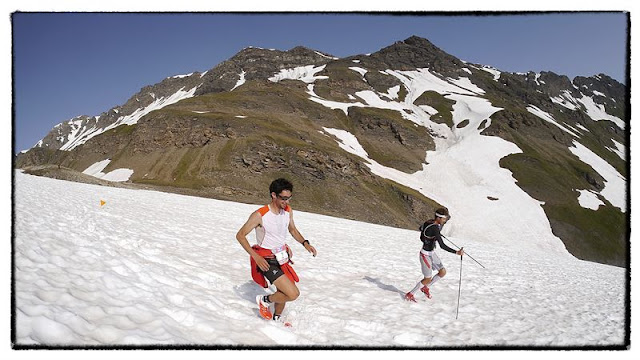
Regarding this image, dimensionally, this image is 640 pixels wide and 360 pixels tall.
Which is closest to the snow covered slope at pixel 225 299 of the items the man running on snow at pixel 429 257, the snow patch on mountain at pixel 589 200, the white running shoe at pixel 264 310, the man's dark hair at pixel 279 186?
the white running shoe at pixel 264 310

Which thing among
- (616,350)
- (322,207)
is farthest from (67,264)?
(322,207)

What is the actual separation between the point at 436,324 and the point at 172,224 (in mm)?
12995

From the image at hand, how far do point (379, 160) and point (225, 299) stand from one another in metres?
82.9

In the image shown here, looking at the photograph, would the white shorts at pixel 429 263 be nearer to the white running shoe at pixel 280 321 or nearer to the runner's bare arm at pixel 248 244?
the white running shoe at pixel 280 321

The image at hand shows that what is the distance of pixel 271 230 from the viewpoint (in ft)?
23.4

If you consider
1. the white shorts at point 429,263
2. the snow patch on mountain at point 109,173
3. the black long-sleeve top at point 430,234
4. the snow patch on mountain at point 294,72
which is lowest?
the white shorts at point 429,263

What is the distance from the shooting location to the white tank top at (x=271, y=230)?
7.09 meters

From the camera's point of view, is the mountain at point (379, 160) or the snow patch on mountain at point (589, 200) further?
the snow patch on mountain at point (589, 200)

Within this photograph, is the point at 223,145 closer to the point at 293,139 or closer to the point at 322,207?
the point at 293,139

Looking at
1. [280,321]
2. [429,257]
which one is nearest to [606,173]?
[429,257]

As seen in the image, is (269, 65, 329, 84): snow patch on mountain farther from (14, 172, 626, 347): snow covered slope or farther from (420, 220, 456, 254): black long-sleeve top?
(420, 220, 456, 254): black long-sleeve top

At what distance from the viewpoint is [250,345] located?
592cm

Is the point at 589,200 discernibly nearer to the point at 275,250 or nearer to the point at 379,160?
the point at 379,160

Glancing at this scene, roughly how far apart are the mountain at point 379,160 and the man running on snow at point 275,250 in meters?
36.4
